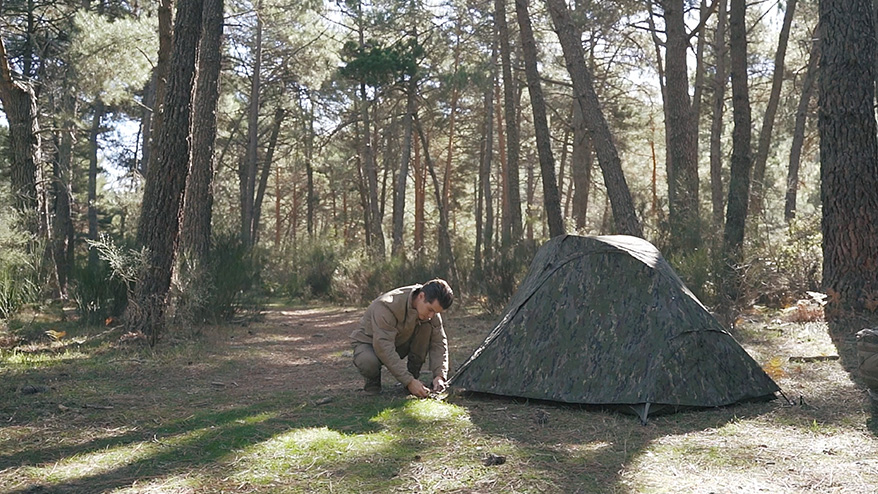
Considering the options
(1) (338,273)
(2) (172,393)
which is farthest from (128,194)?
(2) (172,393)

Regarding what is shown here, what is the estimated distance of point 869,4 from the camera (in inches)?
304

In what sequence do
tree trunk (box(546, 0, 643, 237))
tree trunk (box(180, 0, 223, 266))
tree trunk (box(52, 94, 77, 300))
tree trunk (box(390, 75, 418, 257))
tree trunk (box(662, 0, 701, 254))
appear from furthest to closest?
tree trunk (box(390, 75, 418, 257)) → tree trunk (box(52, 94, 77, 300)) → tree trunk (box(662, 0, 701, 254)) → tree trunk (box(180, 0, 223, 266)) → tree trunk (box(546, 0, 643, 237))

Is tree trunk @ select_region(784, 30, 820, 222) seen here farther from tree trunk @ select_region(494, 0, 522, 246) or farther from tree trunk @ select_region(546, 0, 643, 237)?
tree trunk @ select_region(546, 0, 643, 237)

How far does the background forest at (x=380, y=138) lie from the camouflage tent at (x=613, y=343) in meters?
3.00

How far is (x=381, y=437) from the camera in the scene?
4234 millimetres

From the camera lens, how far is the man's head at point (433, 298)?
5.03m

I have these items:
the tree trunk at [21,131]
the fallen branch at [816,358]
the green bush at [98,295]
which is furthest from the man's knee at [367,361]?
the tree trunk at [21,131]

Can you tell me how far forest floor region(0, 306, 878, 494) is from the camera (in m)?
3.48

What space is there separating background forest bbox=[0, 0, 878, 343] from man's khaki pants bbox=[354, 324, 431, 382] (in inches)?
132

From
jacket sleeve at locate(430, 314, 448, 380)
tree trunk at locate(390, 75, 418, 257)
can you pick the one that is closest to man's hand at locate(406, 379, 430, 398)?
jacket sleeve at locate(430, 314, 448, 380)

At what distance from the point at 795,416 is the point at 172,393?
4.55m

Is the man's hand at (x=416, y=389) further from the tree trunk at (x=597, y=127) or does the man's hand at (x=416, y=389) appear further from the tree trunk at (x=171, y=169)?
the tree trunk at (x=597, y=127)

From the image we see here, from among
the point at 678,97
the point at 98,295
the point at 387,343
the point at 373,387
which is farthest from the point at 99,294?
the point at 678,97

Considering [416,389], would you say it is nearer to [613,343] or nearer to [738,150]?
[613,343]
